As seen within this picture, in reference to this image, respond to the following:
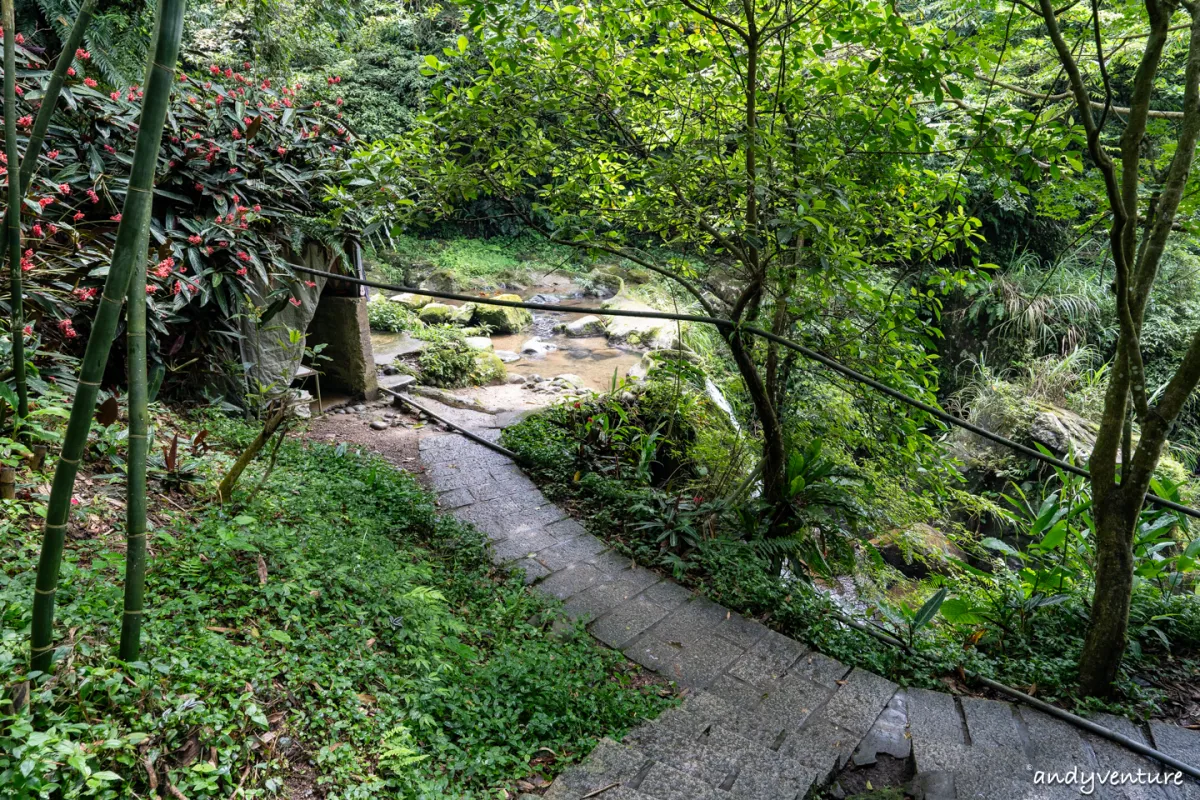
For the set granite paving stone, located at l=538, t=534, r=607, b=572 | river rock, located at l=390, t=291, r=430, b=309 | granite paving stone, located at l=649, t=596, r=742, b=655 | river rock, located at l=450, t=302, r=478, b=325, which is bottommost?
granite paving stone, located at l=649, t=596, r=742, b=655

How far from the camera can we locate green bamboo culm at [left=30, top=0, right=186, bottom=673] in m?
1.24

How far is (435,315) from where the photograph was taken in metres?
9.57

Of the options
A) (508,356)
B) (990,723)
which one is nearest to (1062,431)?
(990,723)

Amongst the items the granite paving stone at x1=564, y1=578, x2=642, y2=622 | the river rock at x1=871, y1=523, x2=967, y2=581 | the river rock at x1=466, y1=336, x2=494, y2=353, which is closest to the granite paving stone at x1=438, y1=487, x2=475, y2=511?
the granite paving stone at x1=564, y1=578, x2=642, y2=622

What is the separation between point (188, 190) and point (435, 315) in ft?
17.8

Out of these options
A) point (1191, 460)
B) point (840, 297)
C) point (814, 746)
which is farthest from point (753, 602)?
point (1191, 460)

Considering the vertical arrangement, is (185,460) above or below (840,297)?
below

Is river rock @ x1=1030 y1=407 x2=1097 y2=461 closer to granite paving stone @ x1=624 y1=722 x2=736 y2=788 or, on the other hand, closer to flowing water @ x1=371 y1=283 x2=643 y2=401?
flowing water @ x1=371 y1=283 x2=643 y2=401

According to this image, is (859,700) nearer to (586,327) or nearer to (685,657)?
(685,657)

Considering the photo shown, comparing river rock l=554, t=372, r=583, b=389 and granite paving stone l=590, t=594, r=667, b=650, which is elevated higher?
river rock l=554, t=372, r=583, b=389

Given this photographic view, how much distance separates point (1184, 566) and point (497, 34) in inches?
162

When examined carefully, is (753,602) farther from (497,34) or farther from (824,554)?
(497,34)

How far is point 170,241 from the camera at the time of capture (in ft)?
12.7

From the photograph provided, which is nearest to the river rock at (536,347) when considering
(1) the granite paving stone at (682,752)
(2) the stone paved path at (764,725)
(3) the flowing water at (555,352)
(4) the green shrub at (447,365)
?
(3) the flowing water at (555,352)
